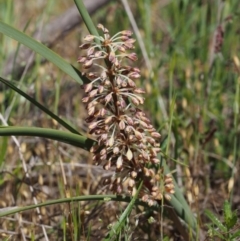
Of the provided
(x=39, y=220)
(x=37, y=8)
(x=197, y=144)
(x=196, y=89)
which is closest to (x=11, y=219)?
A: (x=39, y=220)

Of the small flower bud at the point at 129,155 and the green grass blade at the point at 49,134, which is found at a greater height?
the green grass blade at the point at 49,134

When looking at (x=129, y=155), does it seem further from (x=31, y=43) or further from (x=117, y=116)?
(x=31, y=43)

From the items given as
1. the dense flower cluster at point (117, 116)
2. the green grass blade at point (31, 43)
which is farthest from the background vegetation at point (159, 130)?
the green grass blade at point (31, 43)

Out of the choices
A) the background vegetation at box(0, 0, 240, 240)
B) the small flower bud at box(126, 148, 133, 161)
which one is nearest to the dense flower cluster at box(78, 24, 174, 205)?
the small flower bud at box(126, 148, 133, 161)

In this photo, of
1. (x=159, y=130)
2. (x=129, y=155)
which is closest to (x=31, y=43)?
(x=129, y=155)

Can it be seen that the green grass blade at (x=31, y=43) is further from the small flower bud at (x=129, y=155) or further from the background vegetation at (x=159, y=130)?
the background vegetation at (x=159, y=130)
